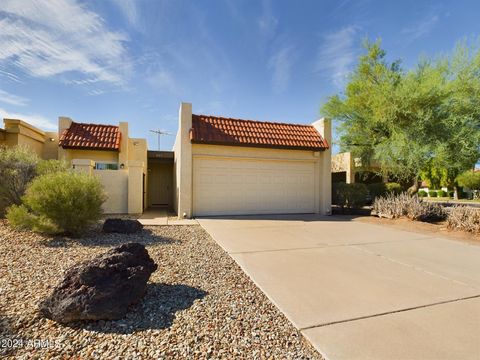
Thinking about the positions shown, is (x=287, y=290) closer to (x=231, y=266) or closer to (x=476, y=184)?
(x=231, y=266)

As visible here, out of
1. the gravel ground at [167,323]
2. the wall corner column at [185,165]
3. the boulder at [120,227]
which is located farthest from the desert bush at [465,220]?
the boulder at [120,227]

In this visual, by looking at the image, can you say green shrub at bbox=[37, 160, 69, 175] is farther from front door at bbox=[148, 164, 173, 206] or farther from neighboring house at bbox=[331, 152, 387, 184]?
neighboring house at bbox=[331, 152, 387, 184]

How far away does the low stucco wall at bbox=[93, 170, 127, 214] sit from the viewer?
1158cm

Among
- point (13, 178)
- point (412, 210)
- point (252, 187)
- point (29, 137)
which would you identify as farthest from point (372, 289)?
point (29, 137)

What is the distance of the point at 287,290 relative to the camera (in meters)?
3.83

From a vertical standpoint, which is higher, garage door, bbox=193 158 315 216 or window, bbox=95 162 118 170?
window, bbox=95 162 118 170

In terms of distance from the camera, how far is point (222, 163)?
38.6 ft

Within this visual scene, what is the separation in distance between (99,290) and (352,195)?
12324 mm

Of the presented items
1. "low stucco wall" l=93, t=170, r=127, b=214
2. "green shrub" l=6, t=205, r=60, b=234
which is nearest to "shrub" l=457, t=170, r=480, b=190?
"low stucco wall" l=93, t=170, r=127, b=214

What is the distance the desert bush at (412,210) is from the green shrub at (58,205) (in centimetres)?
1122

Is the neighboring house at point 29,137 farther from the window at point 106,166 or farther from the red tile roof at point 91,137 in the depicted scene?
the window at point 106,166

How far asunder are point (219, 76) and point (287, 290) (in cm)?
1128

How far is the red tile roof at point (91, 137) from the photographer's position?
12547 millimetres

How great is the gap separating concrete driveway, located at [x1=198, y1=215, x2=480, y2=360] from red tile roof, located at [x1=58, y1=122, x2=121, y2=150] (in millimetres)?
9015
